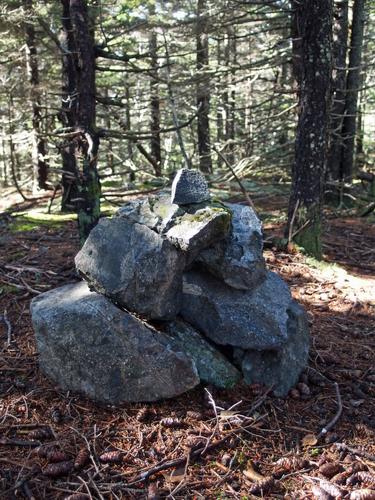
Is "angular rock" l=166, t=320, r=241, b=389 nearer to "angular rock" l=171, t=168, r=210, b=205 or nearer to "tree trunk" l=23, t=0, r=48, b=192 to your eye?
"angular rock" l=171, t=168, r=210, b=205

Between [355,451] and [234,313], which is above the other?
[234,313]

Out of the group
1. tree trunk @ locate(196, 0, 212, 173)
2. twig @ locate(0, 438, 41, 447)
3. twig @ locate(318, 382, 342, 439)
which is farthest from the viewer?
tree trunk @ locate(196, 0, 212, 173)

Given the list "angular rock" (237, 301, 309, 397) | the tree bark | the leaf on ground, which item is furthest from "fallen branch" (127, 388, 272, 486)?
the tree bark

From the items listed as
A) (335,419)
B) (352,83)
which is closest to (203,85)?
(352,83)

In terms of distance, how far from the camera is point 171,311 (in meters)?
3.80

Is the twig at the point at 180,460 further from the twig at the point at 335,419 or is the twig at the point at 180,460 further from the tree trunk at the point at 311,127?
the tree trunk at the point at 311,127

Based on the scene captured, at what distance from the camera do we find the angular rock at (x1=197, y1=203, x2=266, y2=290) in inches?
156

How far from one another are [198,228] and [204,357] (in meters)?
1.11

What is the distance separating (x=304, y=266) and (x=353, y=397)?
3.32 meters

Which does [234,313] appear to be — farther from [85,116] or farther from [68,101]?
[68,101]

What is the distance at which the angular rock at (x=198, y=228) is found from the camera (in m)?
3.56

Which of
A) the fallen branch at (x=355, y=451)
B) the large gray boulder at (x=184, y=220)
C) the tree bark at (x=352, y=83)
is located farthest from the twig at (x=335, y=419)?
the tree bark at (x=352, y=83)

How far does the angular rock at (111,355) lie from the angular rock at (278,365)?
601 millimetres

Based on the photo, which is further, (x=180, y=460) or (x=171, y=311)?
(x=171, y=311)
